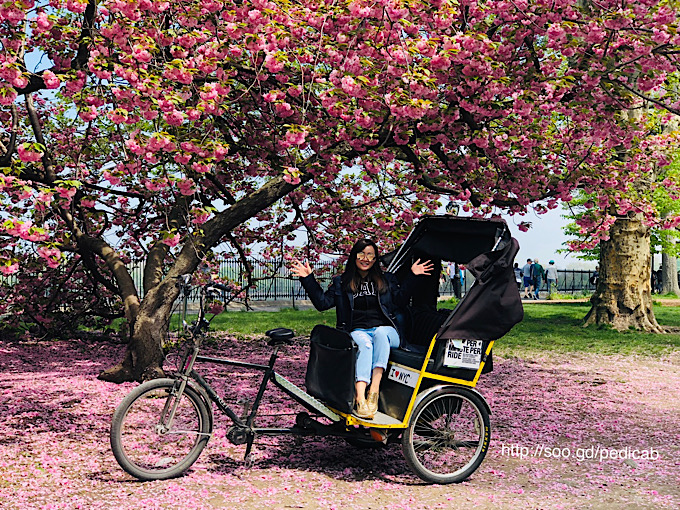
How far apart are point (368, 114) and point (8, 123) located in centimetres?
600

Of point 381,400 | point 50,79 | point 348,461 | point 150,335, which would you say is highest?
point 50,79

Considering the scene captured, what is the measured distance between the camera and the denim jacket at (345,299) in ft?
18.4

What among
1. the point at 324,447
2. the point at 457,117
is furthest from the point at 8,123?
the point at 324,447

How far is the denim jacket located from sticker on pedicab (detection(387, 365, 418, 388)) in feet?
1.36

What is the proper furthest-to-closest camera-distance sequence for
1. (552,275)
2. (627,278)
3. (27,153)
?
(552,275), (627,278), (27,153)

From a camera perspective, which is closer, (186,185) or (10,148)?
(186,185)

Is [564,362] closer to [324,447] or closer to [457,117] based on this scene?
[457,117]

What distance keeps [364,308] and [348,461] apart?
1.28 metres

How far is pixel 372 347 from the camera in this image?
5.41m

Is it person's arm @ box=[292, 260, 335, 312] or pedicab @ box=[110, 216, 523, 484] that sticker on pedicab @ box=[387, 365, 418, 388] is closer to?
pedicab @ box=[110, 216, 523, 484]

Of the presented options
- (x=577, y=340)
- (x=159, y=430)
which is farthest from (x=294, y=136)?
(x=577, y=340)

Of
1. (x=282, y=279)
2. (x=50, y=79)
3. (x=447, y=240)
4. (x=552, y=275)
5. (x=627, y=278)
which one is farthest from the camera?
(x=552, y=275)

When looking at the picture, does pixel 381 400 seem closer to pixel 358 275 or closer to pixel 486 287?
pixel 358 275

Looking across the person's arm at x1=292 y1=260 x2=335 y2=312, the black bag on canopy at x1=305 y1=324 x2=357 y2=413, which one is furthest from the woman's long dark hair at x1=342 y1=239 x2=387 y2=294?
the black bag on canopy at x1=305 y1=324 x2=357 y2=413
